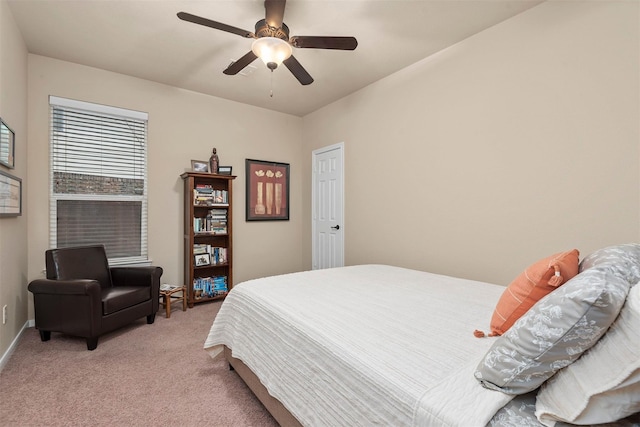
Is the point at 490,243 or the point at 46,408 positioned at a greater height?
the point at 490,243

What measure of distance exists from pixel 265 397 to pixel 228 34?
2830 millimetres

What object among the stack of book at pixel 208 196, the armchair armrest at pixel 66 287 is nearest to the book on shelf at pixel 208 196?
the stack of book at pixel 208 196

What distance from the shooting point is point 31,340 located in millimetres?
2682

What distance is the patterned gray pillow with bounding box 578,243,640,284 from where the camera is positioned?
96 centimetres

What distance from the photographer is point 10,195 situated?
2410mm

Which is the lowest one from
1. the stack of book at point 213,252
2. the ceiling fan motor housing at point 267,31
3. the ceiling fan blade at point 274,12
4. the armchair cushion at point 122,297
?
the armchair cushion at point 122,297

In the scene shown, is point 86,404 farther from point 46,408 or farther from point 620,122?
point 620,122

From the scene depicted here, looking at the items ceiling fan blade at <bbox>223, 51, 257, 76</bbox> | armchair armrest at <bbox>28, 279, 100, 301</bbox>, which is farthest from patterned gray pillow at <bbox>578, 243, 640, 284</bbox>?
armchair armrest at <bbox>28, 279, 100, 301</bbox>

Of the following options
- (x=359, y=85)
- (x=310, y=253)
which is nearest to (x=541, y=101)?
(x=359, y=85)

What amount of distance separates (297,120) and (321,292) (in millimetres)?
3609

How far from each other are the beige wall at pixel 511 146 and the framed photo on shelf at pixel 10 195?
10.9 feet

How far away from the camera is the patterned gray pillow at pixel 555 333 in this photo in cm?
73

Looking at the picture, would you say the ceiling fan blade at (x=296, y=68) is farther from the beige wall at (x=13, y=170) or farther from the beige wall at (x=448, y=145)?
the beige wall at (x=13, y=170)

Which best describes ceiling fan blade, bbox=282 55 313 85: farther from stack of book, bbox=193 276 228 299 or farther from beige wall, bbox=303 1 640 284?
stack of book, bbox=193 276 228 299
